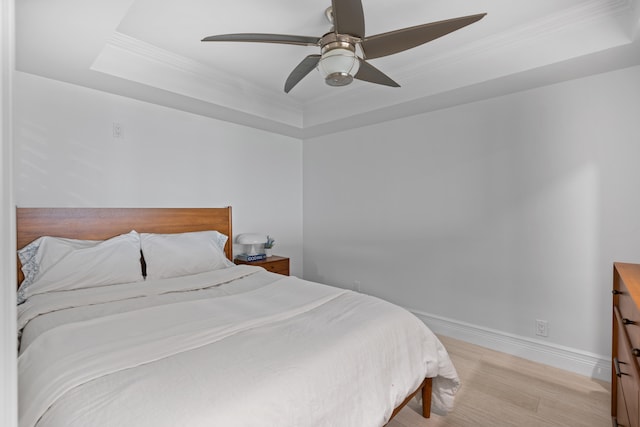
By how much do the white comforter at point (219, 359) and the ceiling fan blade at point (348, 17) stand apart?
4.74 feet

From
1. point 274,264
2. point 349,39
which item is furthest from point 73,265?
point 349,39

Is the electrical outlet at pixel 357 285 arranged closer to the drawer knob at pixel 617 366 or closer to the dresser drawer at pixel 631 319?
the drawer knob at pixel 617 366

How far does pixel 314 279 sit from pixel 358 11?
10.9ft

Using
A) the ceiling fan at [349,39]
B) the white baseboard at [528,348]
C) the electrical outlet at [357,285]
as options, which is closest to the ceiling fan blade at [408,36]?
the ceiling fan at [349,39]

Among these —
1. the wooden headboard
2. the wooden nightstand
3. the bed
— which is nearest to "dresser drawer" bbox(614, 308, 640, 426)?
the bed

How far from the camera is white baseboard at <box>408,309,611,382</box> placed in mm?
2305

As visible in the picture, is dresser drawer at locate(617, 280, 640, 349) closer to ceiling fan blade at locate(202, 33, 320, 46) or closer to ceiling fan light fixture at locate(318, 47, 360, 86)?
ceiling fan light fixture at locate(318, 47, 360, 86)

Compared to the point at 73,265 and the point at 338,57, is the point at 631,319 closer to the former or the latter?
the point at 338,57

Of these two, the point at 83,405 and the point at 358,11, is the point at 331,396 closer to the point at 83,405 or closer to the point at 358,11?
the point at 83,405

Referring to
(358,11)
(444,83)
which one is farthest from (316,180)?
(358,11)

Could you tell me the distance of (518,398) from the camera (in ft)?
6.76

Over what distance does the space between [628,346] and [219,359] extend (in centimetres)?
165

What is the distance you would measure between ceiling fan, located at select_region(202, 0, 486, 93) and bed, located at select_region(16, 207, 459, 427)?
133 cm

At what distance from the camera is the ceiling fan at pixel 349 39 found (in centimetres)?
147
